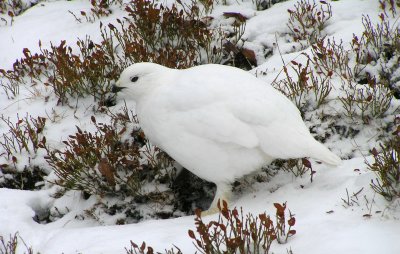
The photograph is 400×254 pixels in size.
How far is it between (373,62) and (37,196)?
3712 mm

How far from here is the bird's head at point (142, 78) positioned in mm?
3752

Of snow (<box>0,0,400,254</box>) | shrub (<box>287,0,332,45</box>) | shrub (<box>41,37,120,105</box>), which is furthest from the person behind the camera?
shrub (<box>287,0,332,45</box>)

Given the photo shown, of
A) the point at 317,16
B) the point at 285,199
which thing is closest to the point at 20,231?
the point at 285,199

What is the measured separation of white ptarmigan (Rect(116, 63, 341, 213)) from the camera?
3369 millimetres

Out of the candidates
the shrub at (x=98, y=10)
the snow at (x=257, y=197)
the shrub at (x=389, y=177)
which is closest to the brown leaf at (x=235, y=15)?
the snow at (x=257, y=197)

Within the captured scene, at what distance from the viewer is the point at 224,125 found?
10.9 ft

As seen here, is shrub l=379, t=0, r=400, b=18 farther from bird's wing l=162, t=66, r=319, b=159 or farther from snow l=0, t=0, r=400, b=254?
bird's wing l=162, t=66, r=319, b=159

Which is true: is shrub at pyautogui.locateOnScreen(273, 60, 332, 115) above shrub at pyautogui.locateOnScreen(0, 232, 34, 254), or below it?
above

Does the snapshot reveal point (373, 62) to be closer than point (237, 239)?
No

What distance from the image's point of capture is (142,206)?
412 cm

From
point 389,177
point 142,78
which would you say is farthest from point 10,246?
point 389,177

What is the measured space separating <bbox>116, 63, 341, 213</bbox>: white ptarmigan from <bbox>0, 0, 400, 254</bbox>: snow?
33 cm

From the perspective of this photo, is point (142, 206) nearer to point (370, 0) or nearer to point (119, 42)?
point (119, 42)

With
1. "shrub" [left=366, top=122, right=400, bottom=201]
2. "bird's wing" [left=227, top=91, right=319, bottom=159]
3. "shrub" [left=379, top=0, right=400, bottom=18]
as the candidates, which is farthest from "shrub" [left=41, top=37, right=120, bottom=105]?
"shrub" [left=379, top=0, right=400, bottom=18]
